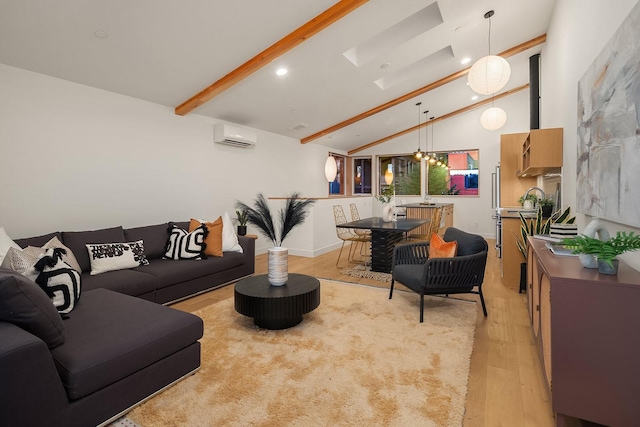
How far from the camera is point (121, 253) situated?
3529 mm

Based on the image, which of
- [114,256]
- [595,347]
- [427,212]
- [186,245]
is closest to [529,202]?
[427,212]

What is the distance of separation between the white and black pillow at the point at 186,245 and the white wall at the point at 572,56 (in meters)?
3.90

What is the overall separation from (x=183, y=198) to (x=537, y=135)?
4.94 m

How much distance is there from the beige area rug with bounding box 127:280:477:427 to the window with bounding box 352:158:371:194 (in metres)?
7.32

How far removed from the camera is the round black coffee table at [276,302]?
8.99 feet

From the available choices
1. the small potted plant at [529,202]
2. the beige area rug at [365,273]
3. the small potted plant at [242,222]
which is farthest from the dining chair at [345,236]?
the small potted plant at [529,202]

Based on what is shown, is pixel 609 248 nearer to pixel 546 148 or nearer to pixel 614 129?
pixel 614 129

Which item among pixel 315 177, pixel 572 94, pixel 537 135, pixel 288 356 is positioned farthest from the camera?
pixel 315 177

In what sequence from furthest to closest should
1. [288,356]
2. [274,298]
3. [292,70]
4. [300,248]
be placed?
1. [300,248]
2. [292,70]
3. [274,298]
4. [288,356]

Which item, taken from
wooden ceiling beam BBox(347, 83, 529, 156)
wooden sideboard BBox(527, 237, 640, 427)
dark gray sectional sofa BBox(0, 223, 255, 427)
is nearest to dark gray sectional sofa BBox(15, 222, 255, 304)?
dark gray sectional sofa BBox(0, 223, 255, 427)

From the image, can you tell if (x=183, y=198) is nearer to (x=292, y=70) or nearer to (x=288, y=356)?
(x=292, y=70)

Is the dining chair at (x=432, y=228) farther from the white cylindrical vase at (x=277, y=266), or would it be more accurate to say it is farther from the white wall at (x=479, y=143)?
the white wall at (x=479, y=143)

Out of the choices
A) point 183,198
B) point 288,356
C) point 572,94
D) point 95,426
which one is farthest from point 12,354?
point 572,94

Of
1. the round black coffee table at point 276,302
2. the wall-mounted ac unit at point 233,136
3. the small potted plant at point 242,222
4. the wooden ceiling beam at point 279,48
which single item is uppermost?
the wooden ceiling beam at point 279,48
